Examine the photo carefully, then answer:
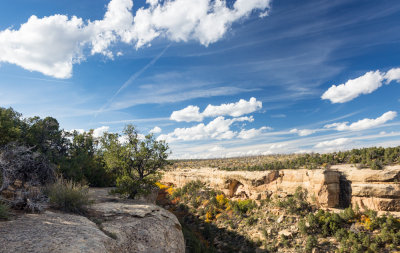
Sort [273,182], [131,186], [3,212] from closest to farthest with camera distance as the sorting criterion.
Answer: [3,212] → [131,186] → [273,182]

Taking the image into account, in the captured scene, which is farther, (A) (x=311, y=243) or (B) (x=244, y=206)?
(B) (x=244, y=206)

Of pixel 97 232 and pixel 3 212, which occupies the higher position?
pixel 3 212

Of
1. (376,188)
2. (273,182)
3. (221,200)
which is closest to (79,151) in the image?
(221,200)

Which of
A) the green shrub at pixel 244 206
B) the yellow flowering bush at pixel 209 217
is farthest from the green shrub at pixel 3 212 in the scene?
the yellow flowering bush at pixel 209 217

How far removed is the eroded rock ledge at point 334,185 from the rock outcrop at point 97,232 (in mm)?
16865

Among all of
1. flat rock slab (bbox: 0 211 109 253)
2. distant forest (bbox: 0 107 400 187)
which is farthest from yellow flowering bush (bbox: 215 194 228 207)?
flat rock slab (bbox: 0 211 109 253)

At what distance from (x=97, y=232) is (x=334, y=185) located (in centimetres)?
2323

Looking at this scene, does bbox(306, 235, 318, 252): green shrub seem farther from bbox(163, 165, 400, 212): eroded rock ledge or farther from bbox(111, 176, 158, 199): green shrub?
bbox(111, 176, 158, 199): green shrub

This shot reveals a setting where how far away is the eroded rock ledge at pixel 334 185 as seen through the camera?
64.5ft

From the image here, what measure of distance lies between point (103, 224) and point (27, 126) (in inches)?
668

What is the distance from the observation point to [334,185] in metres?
22.3

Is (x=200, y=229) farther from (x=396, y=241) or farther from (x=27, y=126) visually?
(x=27, y=126)

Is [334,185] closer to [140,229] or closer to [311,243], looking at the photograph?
[311,243]

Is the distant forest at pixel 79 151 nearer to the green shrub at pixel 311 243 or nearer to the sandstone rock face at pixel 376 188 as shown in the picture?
the sandstone rock face at pixel 376 188
